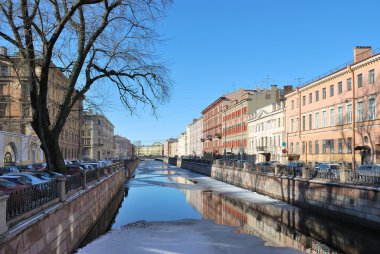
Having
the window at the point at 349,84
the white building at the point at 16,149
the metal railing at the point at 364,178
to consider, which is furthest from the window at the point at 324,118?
the white building at the point at 16,149

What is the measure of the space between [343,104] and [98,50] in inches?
1171

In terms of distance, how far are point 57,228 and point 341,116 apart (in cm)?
3711

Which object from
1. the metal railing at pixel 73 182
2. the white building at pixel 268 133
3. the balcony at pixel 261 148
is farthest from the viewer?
the balcony at pixel 261 148

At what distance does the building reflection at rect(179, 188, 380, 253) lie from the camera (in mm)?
17266

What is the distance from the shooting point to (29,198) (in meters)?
11.2

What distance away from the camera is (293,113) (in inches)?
2260

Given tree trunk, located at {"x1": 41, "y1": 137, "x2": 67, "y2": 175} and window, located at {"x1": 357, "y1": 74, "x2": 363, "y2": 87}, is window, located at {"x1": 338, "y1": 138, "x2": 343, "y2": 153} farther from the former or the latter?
tree trunk, located at {"x1": 41, "y1": 137, "x2": 67, "y2": 175}

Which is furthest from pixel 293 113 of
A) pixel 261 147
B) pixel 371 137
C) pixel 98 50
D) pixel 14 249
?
pixel 14 249

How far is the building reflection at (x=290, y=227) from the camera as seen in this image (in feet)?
56.6

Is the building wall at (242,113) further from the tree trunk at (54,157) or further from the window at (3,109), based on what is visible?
the tree trunk at (54,157)

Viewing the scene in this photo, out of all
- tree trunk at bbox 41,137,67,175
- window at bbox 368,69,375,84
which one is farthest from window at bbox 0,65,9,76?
window at bbox 368,69,375,84

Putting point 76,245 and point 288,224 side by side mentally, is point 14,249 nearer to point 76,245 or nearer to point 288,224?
point 76,245

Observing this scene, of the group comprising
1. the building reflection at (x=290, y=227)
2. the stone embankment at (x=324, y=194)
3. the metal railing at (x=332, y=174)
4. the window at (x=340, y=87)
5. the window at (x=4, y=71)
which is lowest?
the building reflection at (x=290, y=227)

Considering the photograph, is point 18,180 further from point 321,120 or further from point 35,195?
point 321,120
